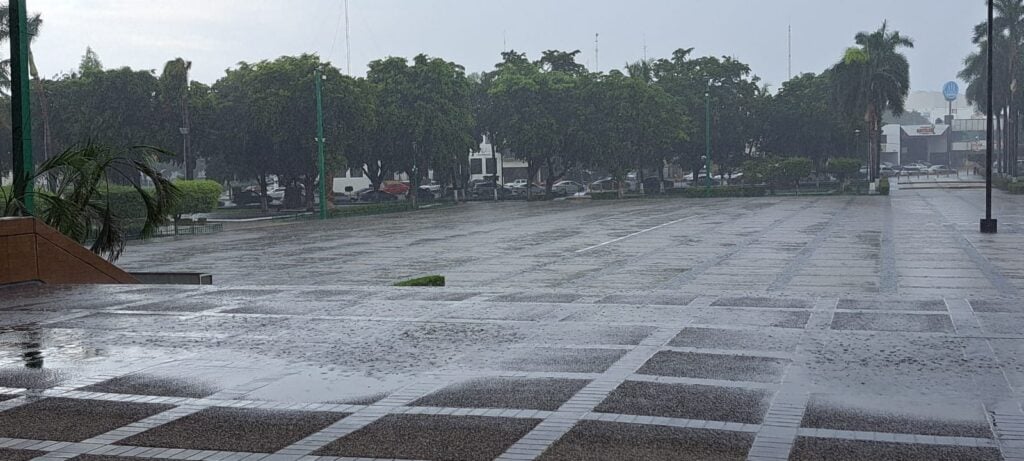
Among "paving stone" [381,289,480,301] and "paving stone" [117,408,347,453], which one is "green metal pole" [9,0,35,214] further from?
"paving stone" [117,408,347,453]

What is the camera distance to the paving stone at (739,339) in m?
10.5

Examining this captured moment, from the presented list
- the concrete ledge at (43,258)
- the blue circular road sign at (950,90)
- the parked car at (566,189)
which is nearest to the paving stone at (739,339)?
the concrete ledge at (43,258)

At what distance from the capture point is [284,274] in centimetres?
2422

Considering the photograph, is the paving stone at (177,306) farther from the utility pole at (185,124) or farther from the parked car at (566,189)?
the parked car at (566,189)

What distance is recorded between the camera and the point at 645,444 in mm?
6812

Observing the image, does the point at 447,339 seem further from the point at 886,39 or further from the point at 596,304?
the point at 886,39

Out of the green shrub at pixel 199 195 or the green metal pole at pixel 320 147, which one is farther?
the green metal pole at pixel 320 147

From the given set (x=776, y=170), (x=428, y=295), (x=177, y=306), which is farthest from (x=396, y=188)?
(x=177, y=306)

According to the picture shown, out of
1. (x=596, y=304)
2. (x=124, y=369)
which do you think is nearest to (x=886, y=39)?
(x=596, y=304)

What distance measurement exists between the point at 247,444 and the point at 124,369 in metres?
3.20

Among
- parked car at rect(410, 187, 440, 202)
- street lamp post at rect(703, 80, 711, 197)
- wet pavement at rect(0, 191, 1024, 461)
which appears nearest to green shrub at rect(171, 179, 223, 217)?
wet pavement at rect(0, 191, 1024, 461)

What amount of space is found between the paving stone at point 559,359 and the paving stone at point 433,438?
1891 mm

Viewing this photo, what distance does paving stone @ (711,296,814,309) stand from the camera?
13.6 meters

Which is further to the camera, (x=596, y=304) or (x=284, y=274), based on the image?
(x=284, y=274)
